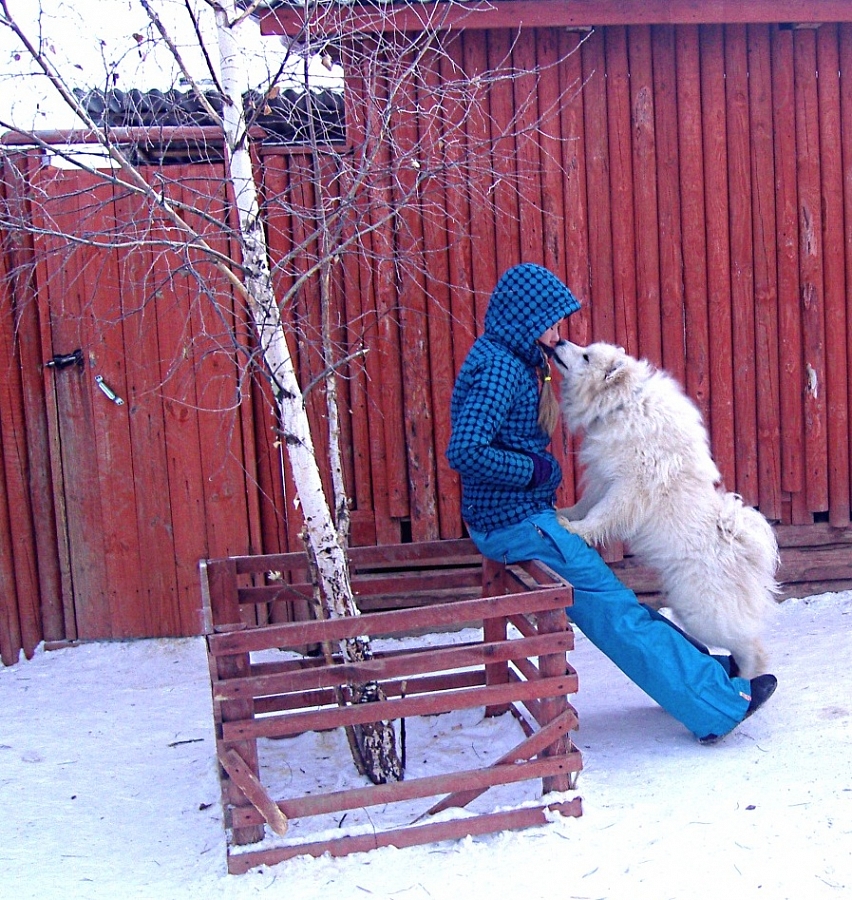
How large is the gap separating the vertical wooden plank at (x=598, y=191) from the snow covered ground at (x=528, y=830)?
225 centimetres

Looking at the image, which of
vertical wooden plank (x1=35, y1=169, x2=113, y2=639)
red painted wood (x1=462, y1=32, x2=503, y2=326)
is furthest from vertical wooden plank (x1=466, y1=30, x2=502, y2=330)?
vertical wooden plank (x1=35, y1=169, x2=113, y2=639)

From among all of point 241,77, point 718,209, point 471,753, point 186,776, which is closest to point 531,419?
point 471,753

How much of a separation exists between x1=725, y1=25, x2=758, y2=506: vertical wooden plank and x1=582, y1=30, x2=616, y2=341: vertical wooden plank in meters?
0.80

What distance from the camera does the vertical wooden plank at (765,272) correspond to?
5832 millimetres

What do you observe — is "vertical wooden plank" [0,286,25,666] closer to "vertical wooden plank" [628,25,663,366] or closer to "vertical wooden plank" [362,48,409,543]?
"vertical wooden plank" [362,48,409,543]

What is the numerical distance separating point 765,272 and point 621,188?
1.09m

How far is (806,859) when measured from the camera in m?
3.05

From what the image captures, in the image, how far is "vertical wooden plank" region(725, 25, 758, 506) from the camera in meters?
5.82

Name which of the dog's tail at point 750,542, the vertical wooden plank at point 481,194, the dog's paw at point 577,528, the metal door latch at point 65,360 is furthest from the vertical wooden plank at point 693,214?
the metal door latch at point 65,360

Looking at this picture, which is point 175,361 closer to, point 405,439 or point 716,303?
point 405,439

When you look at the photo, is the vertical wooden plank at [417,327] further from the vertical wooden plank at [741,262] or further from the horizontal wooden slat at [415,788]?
the horizontal wooden slat at [415,788]

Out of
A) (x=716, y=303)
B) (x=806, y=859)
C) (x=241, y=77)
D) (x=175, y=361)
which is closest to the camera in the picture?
(x=806, y=859)

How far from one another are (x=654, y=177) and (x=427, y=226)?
148 centimetres

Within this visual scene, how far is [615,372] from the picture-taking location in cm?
432
